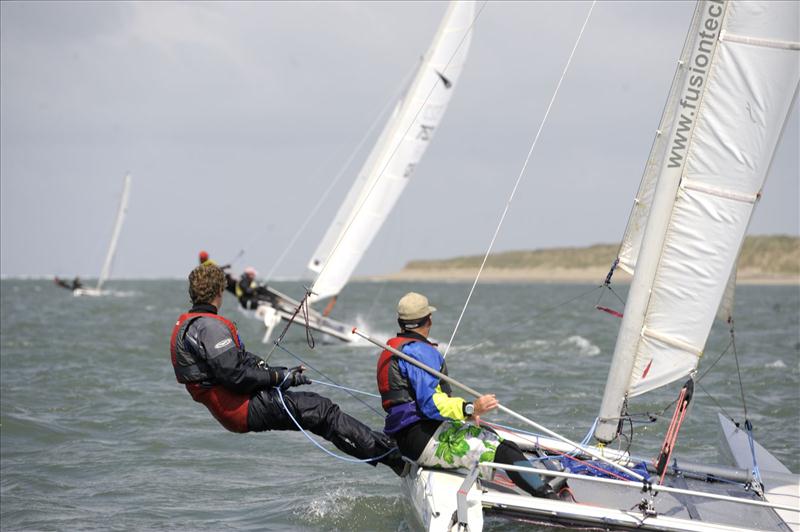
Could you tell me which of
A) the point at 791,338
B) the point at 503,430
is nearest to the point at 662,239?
the point at 503,430

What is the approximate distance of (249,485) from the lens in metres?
7.44

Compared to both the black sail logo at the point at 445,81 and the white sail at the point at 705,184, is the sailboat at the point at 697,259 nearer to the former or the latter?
the white sail at the point at 705,184

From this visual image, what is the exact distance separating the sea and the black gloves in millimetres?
401

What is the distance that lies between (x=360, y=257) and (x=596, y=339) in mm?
5761

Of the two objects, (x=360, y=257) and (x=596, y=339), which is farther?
(x=596, y=339)

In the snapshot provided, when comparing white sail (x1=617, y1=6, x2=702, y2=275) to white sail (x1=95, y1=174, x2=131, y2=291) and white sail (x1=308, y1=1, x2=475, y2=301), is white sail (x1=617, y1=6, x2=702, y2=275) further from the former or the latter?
white sail (x1=95, y1=174, x2=131, y2=291)

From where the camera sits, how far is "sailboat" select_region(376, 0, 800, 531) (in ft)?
18.2

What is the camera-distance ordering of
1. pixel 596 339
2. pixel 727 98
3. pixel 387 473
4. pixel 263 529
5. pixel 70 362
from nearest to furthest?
pixel 727 98 → pixel 263 529 → pixel 387 473 → pixel 70 362 → pixel 596 339

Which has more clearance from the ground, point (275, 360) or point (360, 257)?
point (360, 257)

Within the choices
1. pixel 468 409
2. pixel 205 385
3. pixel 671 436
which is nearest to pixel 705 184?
pixel 671 436

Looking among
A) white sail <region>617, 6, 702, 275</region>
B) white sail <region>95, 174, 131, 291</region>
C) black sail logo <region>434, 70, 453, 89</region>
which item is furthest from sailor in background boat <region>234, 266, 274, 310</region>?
white sail <region>95, 174, 131, 291</region>

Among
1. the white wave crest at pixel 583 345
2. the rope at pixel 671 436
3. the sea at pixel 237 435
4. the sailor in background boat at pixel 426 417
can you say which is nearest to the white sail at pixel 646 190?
the sea at pixel 237 435

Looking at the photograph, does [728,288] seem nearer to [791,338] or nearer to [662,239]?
[662,239]

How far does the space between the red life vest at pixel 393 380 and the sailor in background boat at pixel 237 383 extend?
15.6 inches
